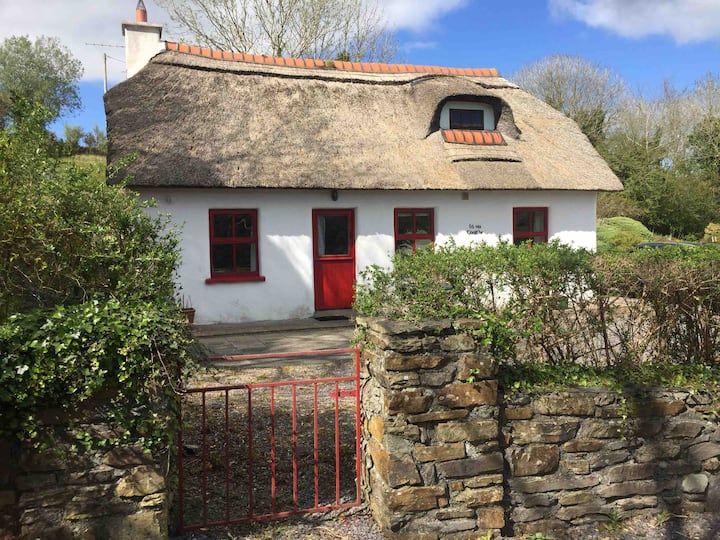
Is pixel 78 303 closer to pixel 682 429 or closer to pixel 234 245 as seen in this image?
pixel 682 429

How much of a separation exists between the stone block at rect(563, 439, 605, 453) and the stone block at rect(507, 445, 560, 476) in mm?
81

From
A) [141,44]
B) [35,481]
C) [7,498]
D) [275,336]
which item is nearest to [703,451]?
[35,481]

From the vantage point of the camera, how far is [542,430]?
12.4 ft

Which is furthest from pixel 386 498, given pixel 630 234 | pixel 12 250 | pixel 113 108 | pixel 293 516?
pixel 630 234

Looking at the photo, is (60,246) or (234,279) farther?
(234,279)

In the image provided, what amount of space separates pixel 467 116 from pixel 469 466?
1091 centimetres

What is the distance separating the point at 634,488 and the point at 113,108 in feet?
35.1

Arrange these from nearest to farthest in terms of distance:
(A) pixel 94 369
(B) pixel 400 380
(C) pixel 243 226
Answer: (A) pixel 94 369
(B) pixel 400 380
(C) pixel 243 226

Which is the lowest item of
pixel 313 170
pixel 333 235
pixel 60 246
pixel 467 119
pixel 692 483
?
pixel 692 483

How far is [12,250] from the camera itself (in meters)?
4.10

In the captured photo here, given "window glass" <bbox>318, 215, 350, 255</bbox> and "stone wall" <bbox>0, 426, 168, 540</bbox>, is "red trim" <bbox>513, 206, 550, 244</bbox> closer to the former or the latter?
"window glass" <bbox>318, 215, 350, 255</bbox>

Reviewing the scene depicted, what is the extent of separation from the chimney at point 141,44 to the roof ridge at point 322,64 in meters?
0.41

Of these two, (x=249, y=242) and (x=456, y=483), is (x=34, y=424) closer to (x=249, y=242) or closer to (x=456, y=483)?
(x=456, y=483)

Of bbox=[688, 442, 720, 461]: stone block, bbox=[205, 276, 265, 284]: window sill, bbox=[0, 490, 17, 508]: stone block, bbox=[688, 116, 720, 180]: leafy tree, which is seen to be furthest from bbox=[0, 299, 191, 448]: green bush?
bbox=[688, 116, 720, 180]: leafy tree
